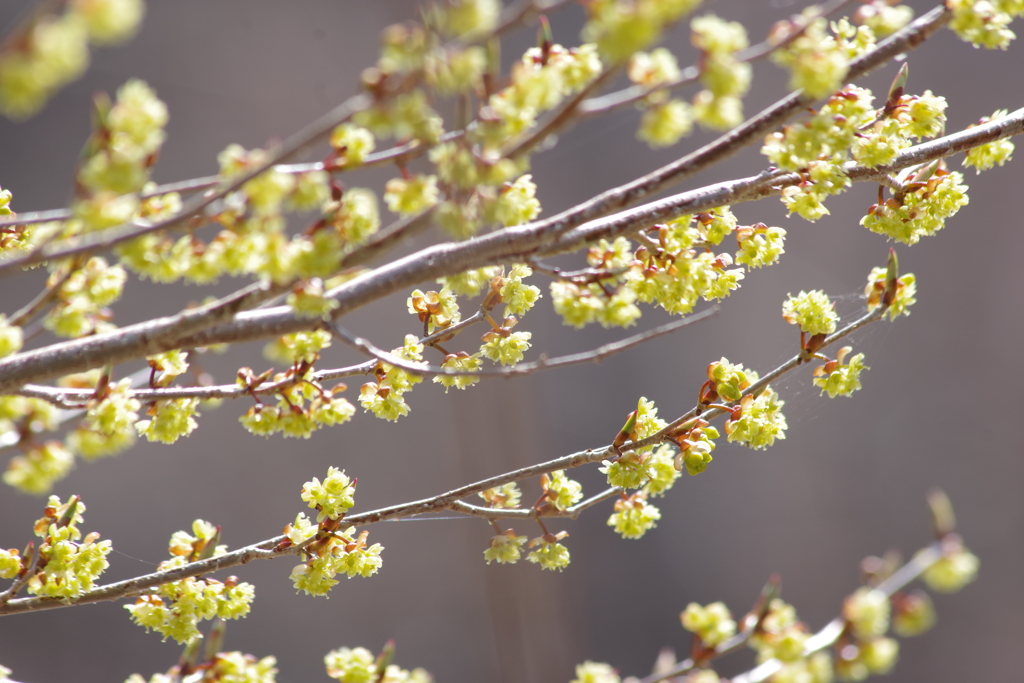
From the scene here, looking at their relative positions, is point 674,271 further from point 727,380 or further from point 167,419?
point 167,419

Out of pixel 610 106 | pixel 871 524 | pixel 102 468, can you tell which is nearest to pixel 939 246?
pixel 871 524

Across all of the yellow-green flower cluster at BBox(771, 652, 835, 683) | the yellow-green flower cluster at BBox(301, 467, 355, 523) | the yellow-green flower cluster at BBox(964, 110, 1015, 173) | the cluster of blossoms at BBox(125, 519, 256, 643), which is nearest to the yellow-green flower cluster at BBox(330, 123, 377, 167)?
the yellow-green flower cluster at BBox(301, 467, 355, 523)

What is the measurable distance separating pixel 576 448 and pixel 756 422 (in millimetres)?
2078

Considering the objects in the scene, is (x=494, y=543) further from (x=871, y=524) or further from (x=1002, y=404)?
(x=1002, y=404)

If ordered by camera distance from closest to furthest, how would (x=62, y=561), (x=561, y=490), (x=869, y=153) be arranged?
1. (x=869, y=153)
2. (x=62, y=561)
3. (x=561, y=490)

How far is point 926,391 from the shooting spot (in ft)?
8.79

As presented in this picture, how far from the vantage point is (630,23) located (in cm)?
46

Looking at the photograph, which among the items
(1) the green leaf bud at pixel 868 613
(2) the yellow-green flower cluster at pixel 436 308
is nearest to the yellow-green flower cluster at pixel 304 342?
(2) the yellow-green flower cluster at pixel 436 308

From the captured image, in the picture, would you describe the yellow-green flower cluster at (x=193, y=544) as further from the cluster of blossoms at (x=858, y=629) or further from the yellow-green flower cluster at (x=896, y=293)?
the yellow-green flower cluster at (x=896, y=293)

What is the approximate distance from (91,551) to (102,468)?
181cm

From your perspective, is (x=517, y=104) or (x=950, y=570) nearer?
(x=517, y=104)

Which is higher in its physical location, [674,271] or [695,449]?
[674,271]

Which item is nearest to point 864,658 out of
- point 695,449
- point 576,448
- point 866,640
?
point 866,640

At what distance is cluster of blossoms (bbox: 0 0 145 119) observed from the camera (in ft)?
1.36
